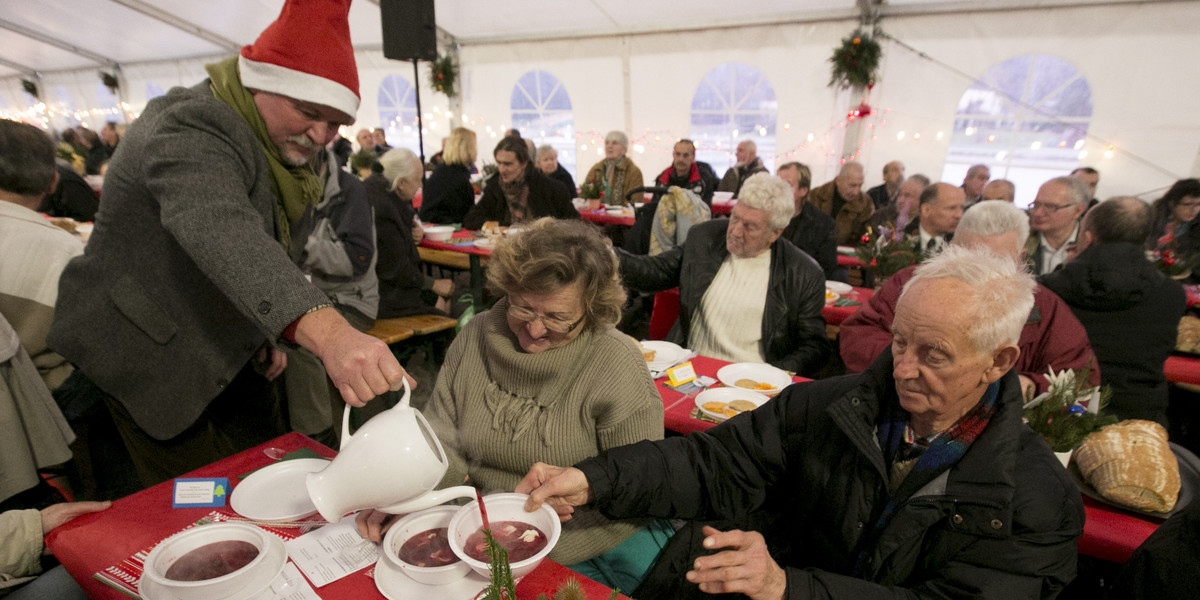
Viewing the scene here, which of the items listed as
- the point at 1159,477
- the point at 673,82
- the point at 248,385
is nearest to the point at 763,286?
the point at 1159,477

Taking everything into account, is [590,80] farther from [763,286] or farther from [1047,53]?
[763,286]

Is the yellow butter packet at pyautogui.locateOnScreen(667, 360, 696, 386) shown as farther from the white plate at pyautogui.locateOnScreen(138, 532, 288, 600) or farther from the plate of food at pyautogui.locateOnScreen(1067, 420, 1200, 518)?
the white plate at pyautogui.locateOnScreen(138, 532, 288, 600)

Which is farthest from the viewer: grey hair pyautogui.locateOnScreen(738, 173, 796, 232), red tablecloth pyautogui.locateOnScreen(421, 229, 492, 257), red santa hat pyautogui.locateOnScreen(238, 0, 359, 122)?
red tablecloth pyautogui.locateOnScreen(421, 229, 492, 257)

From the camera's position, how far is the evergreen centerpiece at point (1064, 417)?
5.57 feet

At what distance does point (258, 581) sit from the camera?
1125 millimetres

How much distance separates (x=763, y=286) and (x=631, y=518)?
1.86 meters

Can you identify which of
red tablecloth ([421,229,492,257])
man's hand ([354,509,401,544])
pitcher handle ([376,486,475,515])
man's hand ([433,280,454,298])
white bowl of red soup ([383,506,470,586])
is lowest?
man's hand ([433,280,454,298])

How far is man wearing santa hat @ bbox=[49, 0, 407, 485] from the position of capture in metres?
1.29

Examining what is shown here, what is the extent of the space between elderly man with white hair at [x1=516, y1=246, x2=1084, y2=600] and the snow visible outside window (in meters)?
13.8

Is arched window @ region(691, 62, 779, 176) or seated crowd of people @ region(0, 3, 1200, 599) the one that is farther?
arched window @ region(691, 62, 779, 176)

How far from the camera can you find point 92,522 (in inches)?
54.6

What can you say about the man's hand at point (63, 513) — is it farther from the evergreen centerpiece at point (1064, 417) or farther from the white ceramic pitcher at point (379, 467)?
the evergreen centerpiece at point (1064, 417)

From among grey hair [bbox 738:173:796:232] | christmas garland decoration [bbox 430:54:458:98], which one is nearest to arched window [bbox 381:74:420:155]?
christmas garland decoration [bbox 430:54:458:98]

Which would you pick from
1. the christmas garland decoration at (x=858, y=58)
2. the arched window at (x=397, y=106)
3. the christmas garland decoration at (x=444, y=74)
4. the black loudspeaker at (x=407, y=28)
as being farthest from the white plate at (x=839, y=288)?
the arched window at (x=397, y=106)
